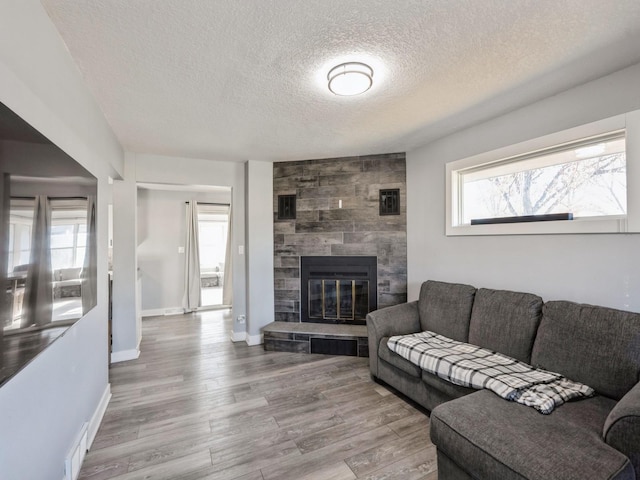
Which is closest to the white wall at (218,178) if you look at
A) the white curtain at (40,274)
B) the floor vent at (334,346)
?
the floor vent at (334,346)

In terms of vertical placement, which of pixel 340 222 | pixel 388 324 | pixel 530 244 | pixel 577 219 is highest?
pixel 340 222

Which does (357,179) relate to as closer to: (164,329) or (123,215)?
(123,215)

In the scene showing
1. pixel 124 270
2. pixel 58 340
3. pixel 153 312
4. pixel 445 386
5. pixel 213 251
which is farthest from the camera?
pixel 213 251

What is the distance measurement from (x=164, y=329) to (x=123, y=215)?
2.11 metres

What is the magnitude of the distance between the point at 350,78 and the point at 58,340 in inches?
87.1

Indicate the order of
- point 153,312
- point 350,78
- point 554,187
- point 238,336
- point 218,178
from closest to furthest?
1. point 350,78
2. point 554,187
3. point 218,178
4. point 238,336
5. point 153,312

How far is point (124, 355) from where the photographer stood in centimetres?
336

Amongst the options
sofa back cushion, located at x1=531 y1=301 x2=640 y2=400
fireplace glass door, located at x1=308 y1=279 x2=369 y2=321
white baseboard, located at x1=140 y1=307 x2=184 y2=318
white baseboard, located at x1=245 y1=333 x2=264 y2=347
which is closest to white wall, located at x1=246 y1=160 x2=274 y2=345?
white baseboard, located at x1=245 y1=333 x2=264 y2=347

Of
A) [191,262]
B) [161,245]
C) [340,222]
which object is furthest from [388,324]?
[161,245]

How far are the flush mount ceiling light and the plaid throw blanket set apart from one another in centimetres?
198

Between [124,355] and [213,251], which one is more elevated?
[213,251]

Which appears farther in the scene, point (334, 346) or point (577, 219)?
point (334, 346)

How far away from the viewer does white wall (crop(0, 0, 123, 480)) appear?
105cm

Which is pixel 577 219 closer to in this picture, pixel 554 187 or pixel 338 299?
pixel 554 187
